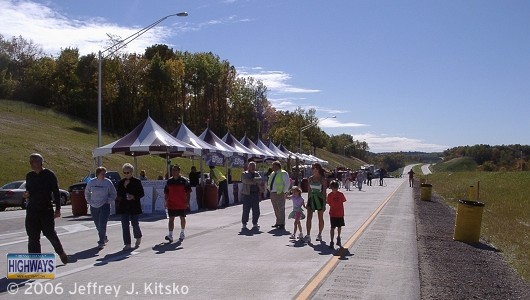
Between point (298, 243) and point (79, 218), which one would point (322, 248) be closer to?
point (298, 243)

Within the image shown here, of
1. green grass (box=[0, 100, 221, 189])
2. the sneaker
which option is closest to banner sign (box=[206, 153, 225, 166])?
green grass (box=[0, 100, 221, 189])

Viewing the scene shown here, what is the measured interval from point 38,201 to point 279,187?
25.8 ft

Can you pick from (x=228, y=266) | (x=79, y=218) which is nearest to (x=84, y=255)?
(x=228, y=266)

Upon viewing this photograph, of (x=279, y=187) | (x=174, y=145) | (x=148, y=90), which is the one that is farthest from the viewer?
(x=148, y=90)

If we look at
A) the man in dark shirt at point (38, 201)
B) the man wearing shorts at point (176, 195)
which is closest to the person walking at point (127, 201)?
the man wearing shorts at point (176, 195)

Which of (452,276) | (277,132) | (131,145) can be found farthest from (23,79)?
(452,276)

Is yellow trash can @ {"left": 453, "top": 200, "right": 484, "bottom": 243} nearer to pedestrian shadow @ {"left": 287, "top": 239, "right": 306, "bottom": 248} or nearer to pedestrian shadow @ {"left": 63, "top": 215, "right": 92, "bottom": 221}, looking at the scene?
pedestrian shadow @ {"left": 287, "top": 239, "right": 306, "bottom": 248}

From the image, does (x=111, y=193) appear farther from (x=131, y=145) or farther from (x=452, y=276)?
(x=131, y=145)

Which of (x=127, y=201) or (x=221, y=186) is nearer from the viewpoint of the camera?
(x=127, y=201)

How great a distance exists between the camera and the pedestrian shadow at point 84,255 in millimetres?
11105

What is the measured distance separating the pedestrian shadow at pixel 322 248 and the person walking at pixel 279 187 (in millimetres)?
2665

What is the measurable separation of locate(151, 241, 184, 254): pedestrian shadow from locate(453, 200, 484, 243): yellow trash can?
7220mm

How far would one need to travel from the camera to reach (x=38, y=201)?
9492mm

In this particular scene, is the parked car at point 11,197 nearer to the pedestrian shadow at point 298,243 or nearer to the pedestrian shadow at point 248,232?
the pedestrian shadow at point 248,232
